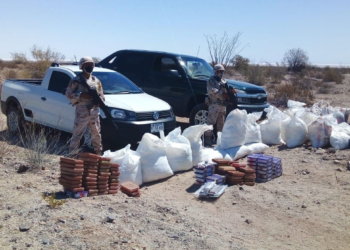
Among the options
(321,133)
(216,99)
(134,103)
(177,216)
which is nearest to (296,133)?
(321,133)

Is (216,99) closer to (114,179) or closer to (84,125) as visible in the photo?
(84,125)

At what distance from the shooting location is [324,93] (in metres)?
25.0

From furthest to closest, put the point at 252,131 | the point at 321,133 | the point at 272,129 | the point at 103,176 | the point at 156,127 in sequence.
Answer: the point at 272,129 < the point at 321,133 < the point at 252,131 < the point at 156,127 < the point at 103,176

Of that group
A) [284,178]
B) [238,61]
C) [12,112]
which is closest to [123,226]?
[284,178]

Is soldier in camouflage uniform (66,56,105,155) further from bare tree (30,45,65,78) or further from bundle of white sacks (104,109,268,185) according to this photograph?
bare tree (30,45,65,78)

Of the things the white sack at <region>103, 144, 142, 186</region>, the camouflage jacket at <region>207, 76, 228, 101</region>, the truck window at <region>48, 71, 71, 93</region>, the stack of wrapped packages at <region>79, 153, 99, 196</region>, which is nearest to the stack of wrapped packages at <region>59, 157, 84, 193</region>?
the stack of wrapped packages at <region>79, 153, 99, 196</region>

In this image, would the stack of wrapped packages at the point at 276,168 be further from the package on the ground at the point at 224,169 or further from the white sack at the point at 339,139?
the white sack at the point at 339,139

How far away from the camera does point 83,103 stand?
6566 mm

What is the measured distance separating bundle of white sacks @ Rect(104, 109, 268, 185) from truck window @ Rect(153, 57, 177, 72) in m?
2.80

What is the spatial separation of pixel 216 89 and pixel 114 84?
199 cm

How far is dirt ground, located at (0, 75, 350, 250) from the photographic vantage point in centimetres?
408

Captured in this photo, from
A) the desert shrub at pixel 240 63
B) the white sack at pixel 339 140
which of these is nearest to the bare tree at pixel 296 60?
the desert shrub at pixel 240 63

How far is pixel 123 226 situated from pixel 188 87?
18.7 ft

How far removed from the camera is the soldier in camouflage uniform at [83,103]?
21.3 ft
